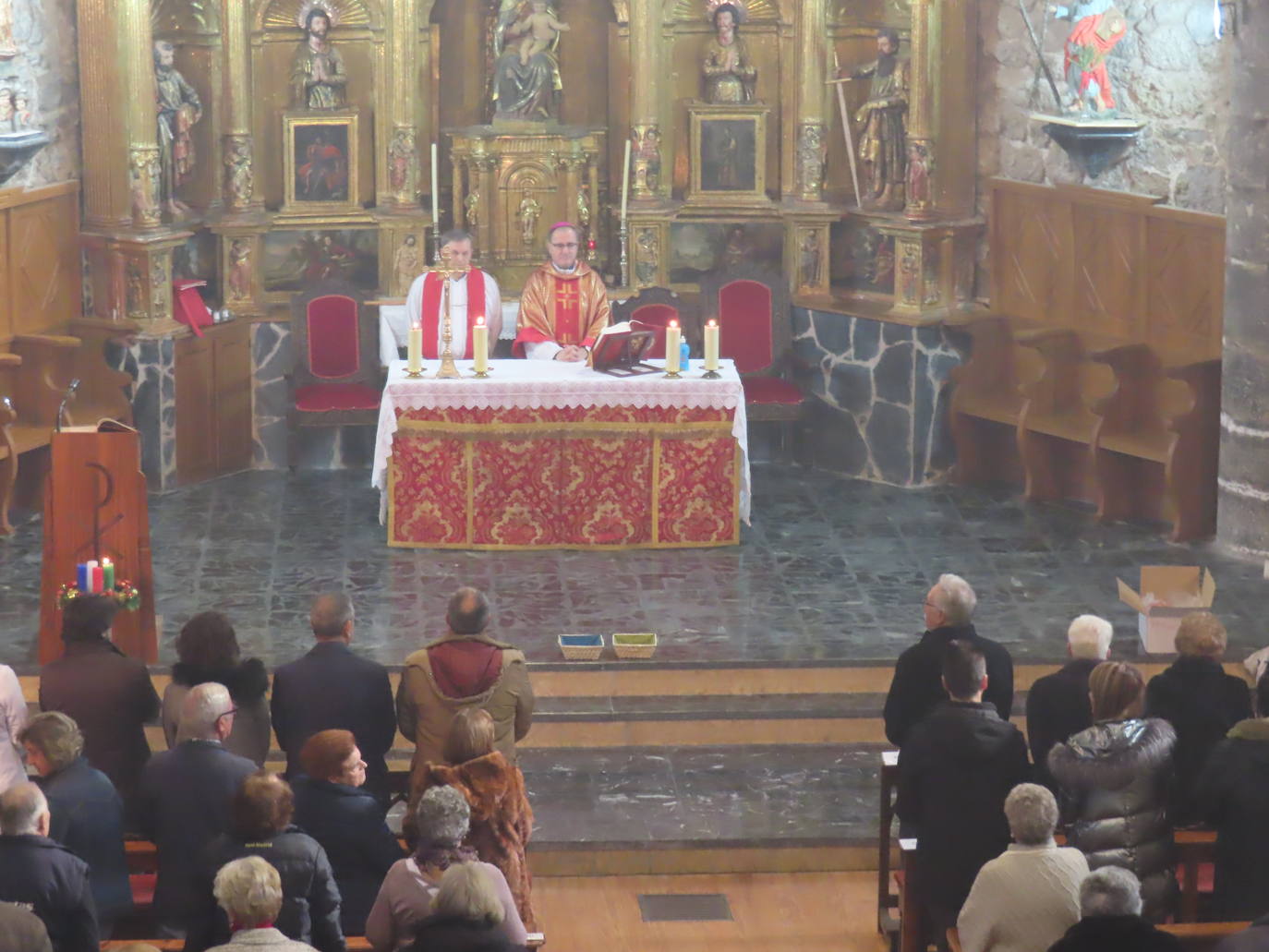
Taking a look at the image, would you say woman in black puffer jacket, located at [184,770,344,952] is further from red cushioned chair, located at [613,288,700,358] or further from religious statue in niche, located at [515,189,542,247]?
religious statue in niche, located at [515,189,542,247]

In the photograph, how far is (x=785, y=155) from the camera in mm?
13602

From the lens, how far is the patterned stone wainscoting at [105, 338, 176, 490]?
12.5 m

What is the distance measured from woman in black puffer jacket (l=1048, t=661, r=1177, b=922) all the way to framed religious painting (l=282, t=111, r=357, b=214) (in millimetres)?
7980

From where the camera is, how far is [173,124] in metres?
12.9

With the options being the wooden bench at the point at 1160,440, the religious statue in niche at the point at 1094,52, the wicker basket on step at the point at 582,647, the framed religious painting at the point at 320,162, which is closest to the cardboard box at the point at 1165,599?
the wooden bench at the point at 1160,440

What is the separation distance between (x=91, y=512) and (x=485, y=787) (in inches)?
138

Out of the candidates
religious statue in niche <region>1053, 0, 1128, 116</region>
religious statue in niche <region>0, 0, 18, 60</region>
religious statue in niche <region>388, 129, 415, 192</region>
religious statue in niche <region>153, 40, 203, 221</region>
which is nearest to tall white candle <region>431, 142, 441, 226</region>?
religious statue in niche <region>388, 129, 415, 192</region>

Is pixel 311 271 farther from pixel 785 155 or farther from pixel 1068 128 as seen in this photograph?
pixel 1068 128

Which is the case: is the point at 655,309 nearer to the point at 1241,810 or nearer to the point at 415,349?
the point at 415,349

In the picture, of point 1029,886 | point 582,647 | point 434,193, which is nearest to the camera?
point 1029,886

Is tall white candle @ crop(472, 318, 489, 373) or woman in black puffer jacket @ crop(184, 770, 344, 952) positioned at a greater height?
tall white candle @ crop(472, 318, 489, 373)

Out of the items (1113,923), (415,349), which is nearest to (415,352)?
(415,349)

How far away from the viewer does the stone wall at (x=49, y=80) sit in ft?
39.3

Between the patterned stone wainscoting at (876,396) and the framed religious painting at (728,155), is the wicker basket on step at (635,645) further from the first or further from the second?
the framed religious painting at (728,155)
